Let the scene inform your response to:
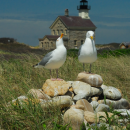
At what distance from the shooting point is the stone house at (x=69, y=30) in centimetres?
3500

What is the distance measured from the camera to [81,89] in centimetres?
578

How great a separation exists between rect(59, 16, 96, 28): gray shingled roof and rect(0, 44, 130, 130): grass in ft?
87.2

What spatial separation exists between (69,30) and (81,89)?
29897 mm

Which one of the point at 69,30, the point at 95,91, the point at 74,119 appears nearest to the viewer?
the point at 74,119

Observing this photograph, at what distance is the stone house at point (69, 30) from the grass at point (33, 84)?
25.4 m

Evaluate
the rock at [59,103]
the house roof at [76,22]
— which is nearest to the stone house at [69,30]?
the house roof at [76,22]

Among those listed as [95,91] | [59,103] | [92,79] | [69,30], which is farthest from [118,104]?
[69,30]

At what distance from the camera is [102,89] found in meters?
6.40

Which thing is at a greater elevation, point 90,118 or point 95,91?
point 95,91

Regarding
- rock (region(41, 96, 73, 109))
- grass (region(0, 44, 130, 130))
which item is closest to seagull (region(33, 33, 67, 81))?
grass (region(0, 44, 130, 130))

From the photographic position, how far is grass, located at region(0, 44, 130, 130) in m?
3.97

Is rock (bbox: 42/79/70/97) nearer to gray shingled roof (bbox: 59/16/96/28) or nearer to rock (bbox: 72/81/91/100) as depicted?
rock (bbox: 72/81/91/100)

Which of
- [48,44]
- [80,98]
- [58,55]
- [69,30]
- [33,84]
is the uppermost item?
[69,30]

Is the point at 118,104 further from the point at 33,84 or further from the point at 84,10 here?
the point at 84,10
